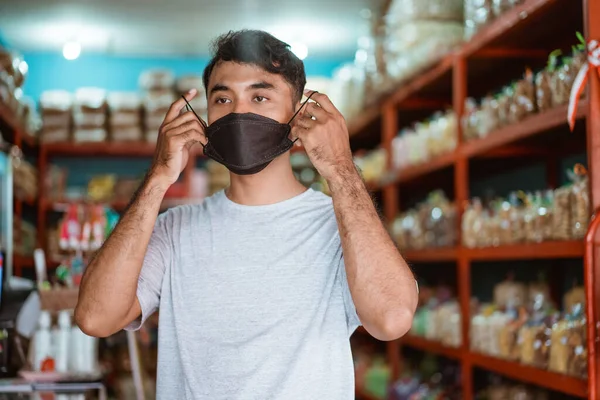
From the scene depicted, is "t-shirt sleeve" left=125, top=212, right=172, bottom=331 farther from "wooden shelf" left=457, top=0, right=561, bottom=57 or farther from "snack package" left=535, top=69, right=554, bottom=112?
"wooden shelf" left=457, top=0, right=561, bottom=57

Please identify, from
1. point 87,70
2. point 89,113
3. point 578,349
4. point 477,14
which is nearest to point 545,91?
point 477,14

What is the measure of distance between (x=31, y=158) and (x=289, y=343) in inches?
250

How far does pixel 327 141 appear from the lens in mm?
2160

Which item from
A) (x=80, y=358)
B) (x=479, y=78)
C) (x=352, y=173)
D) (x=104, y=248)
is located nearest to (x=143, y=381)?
(x=80, y=358)

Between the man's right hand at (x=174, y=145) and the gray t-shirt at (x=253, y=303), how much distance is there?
153 mm

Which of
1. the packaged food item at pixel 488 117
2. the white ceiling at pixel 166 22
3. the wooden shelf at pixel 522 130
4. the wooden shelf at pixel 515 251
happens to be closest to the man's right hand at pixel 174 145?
the wooden shelf at pixel 515 251

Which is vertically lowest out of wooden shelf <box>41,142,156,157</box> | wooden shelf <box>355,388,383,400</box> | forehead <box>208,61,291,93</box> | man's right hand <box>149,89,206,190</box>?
wooden shelf <box>355,388,383,400</box>

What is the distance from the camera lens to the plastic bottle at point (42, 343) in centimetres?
366

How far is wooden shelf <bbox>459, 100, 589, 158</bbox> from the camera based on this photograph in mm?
3102

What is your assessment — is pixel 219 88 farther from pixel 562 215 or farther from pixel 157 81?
pixel 157 81

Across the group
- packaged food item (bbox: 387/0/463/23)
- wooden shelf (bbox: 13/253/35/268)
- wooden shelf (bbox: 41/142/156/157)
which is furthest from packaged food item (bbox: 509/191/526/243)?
wooden shelf (bbox: 41/142/156/157)

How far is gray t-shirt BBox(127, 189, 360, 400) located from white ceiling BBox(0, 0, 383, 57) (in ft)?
15.2

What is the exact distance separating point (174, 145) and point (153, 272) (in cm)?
34

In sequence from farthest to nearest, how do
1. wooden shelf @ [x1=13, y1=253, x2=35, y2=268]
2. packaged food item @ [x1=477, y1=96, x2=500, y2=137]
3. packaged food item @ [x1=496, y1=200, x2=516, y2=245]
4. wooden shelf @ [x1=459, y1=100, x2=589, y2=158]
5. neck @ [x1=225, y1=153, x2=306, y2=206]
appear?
1. wooden shelf @ [x1=13, y1=253, x2=35, y2=268]
2. packaged food item @ [x1=477, y1=96, x2=500, y2=137]
3. packaged food item @ [x1=496, y1=200, x2=516, y2=245]
4. wooden shelf @ [x1=459, y1=100, x2=589, y2=158]
5. neck @ [x1=225, y1=153, x2=306, y2=206]
